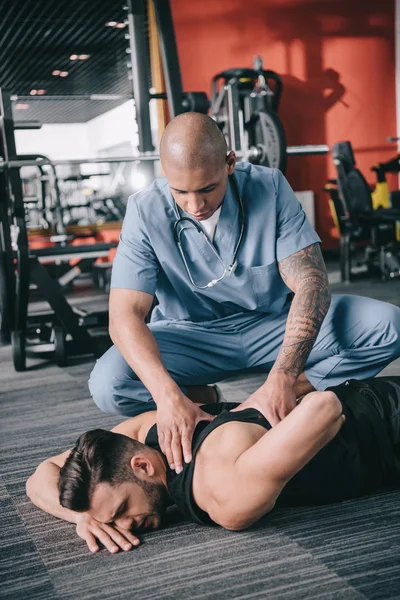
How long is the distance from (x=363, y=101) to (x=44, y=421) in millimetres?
6004

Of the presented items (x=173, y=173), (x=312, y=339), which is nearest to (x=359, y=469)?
(x=312, y=339)

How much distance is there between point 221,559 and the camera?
1261 mm

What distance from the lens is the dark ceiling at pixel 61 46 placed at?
6.05 meters

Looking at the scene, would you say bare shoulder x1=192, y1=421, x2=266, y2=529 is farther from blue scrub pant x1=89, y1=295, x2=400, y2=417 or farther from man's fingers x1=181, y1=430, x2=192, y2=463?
blue scrub pant x1=89, y1=295, x2=400, y2=417

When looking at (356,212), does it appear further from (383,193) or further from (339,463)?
(339,463)

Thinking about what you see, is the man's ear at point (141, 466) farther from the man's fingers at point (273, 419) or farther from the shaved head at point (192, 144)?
the shaved head at point (192, 144)

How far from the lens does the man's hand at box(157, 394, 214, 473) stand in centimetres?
135

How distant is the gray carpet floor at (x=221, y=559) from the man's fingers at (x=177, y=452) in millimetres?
162

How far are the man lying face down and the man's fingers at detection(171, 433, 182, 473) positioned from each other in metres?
0.02

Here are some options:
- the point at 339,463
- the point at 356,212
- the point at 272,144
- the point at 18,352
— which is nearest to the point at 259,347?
the point at 339,463

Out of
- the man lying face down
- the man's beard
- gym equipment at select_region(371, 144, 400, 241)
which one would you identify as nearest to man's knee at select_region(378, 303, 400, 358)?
the man lying face down

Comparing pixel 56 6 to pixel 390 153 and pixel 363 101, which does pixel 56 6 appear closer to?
pixel 363 101

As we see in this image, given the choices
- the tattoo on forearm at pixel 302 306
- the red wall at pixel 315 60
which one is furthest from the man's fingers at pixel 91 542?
the red wall at pixel 315 60

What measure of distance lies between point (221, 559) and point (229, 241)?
0.89m
